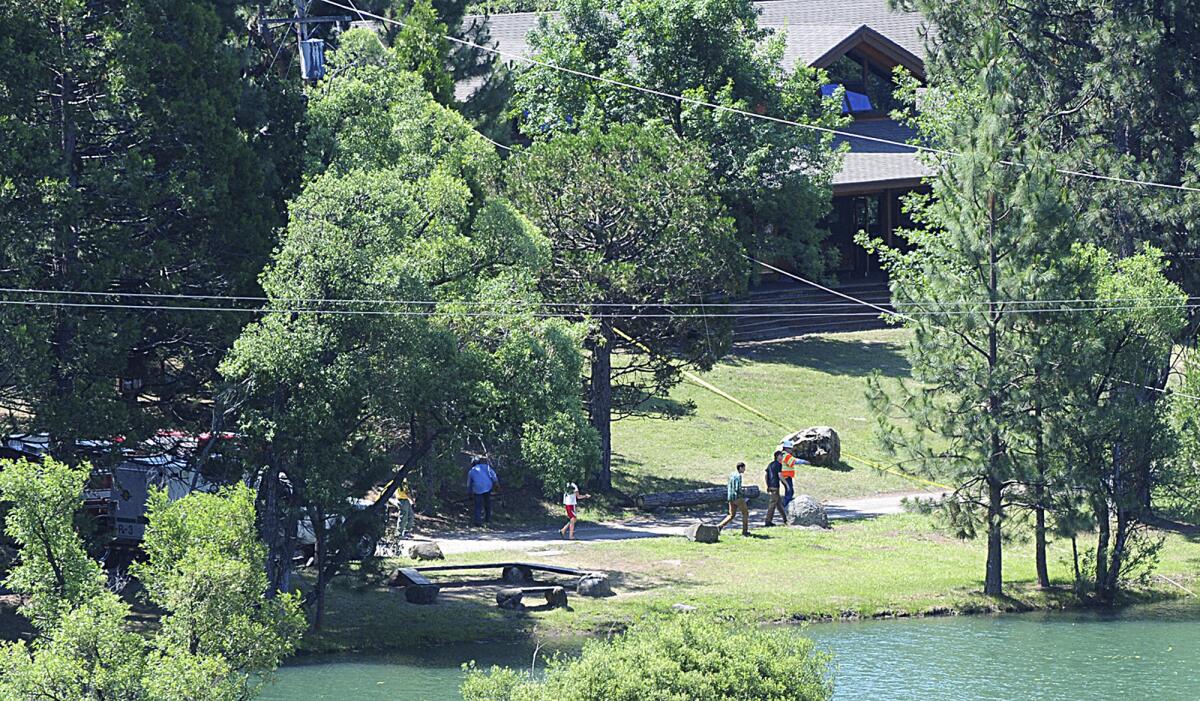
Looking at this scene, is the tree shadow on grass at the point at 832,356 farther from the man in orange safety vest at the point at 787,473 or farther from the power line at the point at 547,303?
the man in orange safety vest at the point at 787,473

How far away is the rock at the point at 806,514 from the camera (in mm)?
33281

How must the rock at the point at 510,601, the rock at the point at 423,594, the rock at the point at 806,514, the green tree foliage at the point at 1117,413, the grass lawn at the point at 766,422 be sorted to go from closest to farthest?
the rock at the point at 510,601 → the rock at the point at 423,594 → the green tree foliage at the point at 1117,413 → the rock at the point at 806,514 → the grass lawn at the point at 766,422

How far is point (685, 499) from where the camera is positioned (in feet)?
115

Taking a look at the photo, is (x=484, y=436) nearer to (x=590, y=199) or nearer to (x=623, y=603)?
(x=623, y=603)

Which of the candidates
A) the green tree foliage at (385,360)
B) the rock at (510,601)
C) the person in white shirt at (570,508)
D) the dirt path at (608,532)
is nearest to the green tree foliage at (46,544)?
the green tree foliage at (385,360)

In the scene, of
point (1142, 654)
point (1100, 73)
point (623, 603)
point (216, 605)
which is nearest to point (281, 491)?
point (623, 603)

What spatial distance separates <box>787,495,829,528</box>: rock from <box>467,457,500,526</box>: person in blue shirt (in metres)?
6.18

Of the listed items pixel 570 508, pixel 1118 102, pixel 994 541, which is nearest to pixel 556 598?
pixel 570 508

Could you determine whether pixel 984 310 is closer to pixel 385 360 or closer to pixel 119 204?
pixel 385 360

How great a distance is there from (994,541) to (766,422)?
12558 mm

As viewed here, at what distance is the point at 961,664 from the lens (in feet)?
80.8

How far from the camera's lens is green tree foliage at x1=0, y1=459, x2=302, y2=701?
14.5 metres

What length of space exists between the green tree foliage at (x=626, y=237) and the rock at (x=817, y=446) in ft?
12.7

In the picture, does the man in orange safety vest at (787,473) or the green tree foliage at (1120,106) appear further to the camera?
the green tree foliage at (1120,106)
